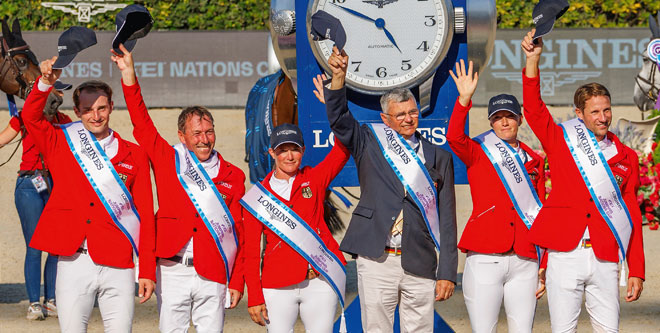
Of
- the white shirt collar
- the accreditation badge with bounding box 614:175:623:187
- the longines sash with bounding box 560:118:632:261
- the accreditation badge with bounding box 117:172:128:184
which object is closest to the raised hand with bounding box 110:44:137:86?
the accreditation badge with bounding box 117:172:128:184

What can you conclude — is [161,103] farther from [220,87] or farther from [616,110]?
[616,110]

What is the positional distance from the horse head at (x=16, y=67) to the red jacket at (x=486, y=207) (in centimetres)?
419

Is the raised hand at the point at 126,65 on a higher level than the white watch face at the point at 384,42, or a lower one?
lower

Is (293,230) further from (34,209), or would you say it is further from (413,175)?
(34,209)

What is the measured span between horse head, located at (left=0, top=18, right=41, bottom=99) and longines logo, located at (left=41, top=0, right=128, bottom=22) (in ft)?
41.1

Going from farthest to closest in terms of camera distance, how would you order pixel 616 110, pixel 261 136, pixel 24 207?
pixel 616 110 → pixel 261 136 → pixel 24 207

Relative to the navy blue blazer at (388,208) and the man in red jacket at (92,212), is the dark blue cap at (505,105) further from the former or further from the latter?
the man in red jacket at (92,212)

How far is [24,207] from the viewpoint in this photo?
8.11 metres

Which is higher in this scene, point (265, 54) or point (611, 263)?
point (265, 54)

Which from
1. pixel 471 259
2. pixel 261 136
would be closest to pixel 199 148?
pixel 471 259

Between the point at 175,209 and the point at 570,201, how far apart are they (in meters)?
2.29

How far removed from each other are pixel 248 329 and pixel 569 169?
3044mm

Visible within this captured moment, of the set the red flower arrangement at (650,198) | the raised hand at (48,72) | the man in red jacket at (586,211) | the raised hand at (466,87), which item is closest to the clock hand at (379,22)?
the raised hand at (466,87)

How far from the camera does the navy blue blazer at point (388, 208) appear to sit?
5570mm
